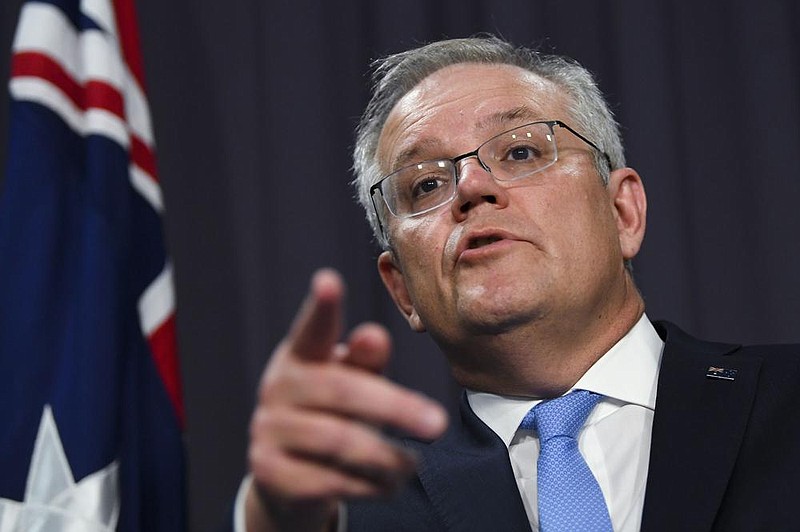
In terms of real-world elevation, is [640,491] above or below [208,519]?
above

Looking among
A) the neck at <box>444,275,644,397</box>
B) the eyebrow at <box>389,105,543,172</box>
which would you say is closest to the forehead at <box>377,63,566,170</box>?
the eyebrow at <box>389,105,543,172</box>

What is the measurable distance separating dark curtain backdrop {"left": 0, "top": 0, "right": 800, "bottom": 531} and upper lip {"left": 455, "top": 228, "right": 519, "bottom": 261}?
0.92m

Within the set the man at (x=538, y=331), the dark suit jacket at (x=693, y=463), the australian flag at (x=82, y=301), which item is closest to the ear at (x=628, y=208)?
the man at (x=538, y=331)

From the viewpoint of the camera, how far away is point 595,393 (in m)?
1.60

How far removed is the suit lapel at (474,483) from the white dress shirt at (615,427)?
57 millimetres

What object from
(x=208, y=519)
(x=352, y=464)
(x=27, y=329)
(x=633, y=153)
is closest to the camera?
(x=352, y=464)

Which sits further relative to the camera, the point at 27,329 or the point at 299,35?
the point at 299,35

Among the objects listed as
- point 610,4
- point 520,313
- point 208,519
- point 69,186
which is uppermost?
point 610,4

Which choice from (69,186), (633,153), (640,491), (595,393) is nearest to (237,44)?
(69,186)

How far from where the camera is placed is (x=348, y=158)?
2.60m

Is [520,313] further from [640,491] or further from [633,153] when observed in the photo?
[633,153]

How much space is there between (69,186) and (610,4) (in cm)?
161

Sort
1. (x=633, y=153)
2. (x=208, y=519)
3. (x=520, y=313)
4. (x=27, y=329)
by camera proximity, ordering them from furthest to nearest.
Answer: (x=633, y=153) < (x=208, y=519) < (x=27, y=329) < (x=520, y=313)

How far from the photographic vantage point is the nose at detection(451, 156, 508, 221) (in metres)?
1.64
